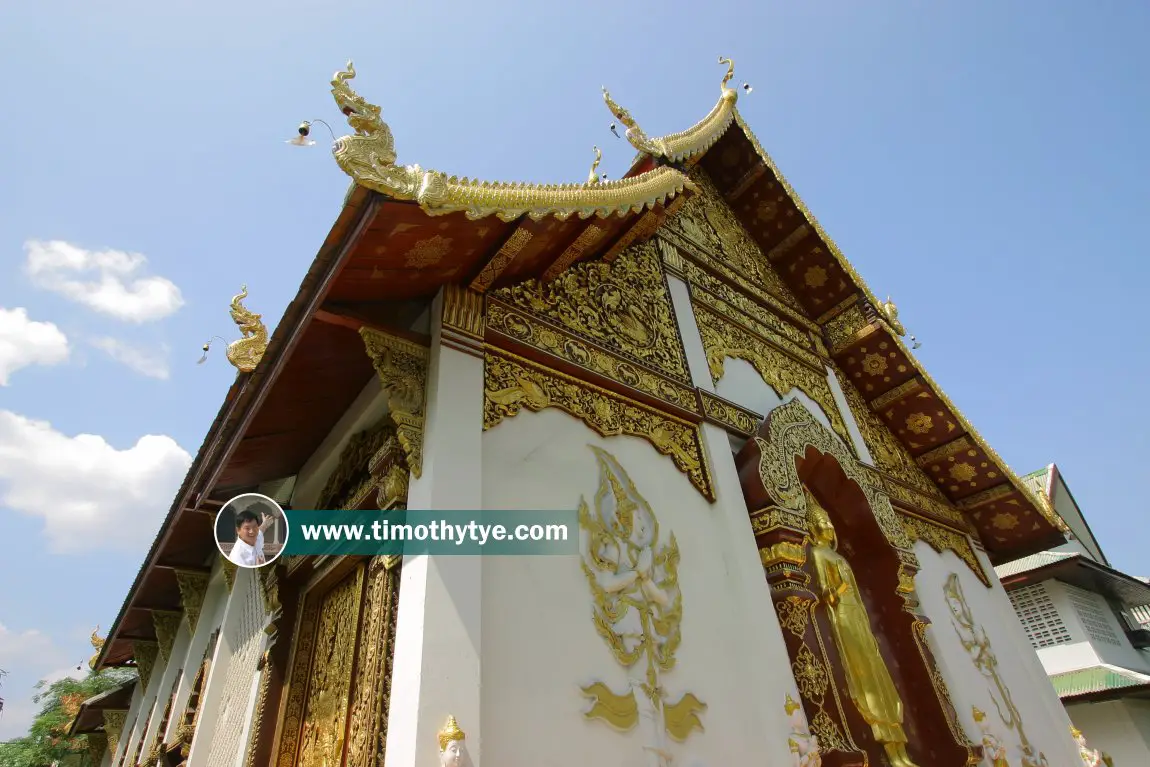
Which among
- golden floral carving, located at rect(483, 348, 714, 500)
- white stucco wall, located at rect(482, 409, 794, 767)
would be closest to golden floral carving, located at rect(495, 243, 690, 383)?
golden floral carving, located at rect(483, 348, 714, 500)

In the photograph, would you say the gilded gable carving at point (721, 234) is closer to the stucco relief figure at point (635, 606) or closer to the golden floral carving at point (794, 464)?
the golden floral carving at point (794, 464)

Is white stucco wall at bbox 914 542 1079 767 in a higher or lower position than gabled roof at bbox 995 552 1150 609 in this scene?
lower

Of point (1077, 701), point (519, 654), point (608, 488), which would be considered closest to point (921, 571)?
point (608, 488)

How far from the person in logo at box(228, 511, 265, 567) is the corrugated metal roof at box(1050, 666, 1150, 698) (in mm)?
9866

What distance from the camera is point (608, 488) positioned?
3.15 m

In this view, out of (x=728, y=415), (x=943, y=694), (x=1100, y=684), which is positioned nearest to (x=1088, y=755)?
(x=943, y=694)

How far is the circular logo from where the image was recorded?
3.82 m

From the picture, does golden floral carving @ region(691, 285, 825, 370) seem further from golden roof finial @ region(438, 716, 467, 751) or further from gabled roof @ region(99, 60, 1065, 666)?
golden roof finial @ region(438, 716, 467, 751)

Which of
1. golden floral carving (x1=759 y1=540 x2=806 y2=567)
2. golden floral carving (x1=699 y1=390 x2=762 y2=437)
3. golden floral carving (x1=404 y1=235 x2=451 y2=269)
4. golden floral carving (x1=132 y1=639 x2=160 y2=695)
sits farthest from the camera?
golden floral carving (x1=132 y1=639 x2=160 y2=695)

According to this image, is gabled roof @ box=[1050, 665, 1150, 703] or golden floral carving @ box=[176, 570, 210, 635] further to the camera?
gabled roof @ box=[1050, 665, 1150, 703]

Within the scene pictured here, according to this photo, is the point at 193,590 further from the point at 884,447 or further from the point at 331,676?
the point at 884,447

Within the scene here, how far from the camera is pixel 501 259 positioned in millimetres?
3098

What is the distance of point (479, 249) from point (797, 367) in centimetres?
380

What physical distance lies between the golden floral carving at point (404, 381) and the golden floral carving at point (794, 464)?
86.5 inches
